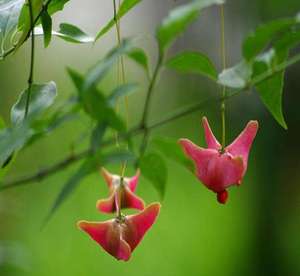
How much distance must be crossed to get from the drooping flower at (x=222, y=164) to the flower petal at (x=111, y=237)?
0.10 metres

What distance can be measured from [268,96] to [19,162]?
3345mm

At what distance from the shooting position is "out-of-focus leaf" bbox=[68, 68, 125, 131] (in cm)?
58

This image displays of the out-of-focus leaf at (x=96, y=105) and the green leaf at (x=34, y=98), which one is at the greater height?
the green leaf at (x=34, y=98)

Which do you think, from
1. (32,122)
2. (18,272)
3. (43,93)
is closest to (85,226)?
(43,93)

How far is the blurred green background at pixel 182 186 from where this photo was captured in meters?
4.00

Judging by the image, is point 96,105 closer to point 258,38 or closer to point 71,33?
point 258,38

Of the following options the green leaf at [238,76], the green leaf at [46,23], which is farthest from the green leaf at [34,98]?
the green leaf at [238,76]

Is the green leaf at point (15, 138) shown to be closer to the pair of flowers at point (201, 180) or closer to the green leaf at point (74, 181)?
the green leaf at point (74, 181)

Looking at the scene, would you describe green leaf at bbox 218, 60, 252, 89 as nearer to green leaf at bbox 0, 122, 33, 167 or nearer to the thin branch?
the thin branch

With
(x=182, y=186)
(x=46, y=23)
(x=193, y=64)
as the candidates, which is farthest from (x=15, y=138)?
(x=182, y=186)

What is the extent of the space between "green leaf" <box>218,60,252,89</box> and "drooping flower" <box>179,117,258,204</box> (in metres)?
0.19

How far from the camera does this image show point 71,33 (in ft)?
2.95

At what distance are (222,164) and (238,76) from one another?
0.21m

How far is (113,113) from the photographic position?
0.59 metres
